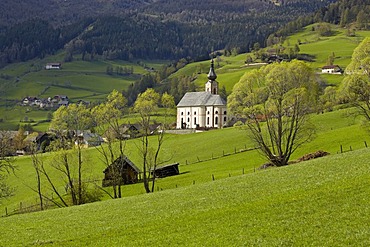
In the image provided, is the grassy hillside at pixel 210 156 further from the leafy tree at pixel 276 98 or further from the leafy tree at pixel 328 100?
the leafy tree at pixel 328 100

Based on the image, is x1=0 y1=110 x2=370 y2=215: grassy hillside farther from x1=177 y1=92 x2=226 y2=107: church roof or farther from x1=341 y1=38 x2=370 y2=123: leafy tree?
x1=177 y1=92 x2=226 y2=107: church roof

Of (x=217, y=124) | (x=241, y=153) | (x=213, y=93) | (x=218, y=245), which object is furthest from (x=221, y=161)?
(x=213, y=93)

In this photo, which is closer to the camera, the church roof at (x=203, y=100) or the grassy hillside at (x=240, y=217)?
the grassy hillside at (x=240, y=217)

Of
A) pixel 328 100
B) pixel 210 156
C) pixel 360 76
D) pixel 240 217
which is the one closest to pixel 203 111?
pixel 328 100

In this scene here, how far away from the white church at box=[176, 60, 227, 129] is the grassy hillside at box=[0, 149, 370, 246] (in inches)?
4534

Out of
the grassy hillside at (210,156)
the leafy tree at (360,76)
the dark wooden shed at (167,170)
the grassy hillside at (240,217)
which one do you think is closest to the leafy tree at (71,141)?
the grassy hillside at (210,156)

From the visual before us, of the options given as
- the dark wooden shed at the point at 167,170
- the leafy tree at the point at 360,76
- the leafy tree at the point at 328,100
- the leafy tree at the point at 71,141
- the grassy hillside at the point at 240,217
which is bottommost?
the dark wooden shed at the point at 167,170

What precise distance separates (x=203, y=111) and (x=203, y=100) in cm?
373

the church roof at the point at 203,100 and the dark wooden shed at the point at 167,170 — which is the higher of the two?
the dark wooden shed at the point at 167,170

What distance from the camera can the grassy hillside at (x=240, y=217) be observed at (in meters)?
24.8

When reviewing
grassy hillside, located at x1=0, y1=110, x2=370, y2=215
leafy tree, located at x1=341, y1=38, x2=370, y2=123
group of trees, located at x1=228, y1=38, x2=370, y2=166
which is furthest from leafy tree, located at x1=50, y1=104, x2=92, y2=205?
leafy tree, located at x1=341, y1=38, x2=370, y2=123

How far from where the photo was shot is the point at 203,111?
164 meters

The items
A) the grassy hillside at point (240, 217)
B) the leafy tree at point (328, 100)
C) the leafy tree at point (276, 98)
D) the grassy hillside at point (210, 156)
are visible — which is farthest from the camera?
the leafy tree at point (328, 100)

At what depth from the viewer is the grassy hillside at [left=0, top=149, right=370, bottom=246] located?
24.8 meters
